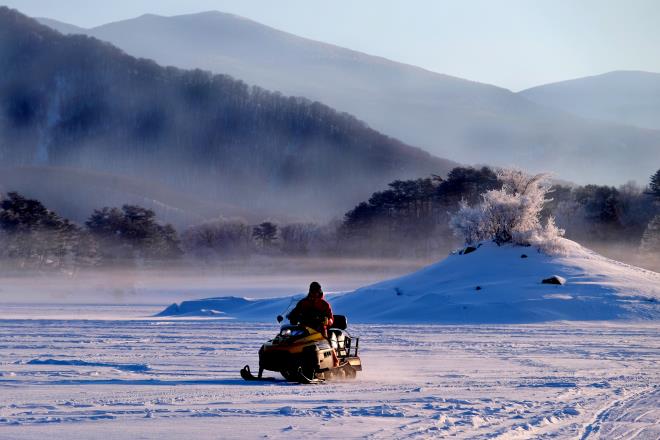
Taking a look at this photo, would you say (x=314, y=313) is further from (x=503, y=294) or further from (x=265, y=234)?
(x=265, y=234)

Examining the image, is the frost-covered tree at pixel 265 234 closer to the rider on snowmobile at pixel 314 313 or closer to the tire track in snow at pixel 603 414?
the rider on snowmobile at pixel 314 313

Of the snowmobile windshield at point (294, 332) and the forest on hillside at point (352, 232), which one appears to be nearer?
the snowmobile windshield at point (294, 332)

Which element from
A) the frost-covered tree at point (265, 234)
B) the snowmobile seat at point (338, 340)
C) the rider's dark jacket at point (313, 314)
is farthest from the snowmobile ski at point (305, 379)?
the frost-covered tree at point (265, 234)

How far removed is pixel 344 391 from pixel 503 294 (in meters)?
27.7

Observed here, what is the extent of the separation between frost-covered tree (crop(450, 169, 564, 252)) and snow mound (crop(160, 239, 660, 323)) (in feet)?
2.39

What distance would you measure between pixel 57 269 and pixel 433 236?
40.9m

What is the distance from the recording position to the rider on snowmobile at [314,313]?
16.7 metres

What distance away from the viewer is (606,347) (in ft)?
81.1

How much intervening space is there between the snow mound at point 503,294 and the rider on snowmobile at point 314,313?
2200cm

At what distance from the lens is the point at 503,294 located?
41.7m

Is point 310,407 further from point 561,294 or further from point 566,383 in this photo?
point 561,294

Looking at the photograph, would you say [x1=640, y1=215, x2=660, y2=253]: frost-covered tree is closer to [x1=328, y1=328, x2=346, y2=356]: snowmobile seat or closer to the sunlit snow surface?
the sunlit snow surface

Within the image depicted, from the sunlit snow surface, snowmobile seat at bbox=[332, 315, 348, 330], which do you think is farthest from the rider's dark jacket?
the sunlit snow surface

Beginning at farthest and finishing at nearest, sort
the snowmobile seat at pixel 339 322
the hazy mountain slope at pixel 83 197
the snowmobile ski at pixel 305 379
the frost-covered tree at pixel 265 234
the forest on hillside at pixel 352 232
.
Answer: the hazy mountain slope at pixel 83 197
the frost-covered tree at pixel 265 234
the forest on hillside at pixel 352 232
the snowmobile seat at pixel 339 322
the snowmobile ski at pixel 305 379
